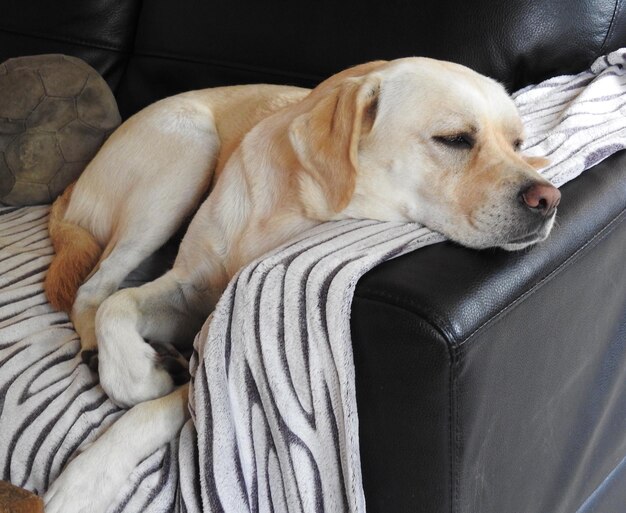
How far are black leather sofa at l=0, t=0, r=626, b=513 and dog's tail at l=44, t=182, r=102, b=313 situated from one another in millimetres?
593

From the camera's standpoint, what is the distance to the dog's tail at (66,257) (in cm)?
150

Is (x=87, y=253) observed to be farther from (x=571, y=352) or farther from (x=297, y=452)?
(x=571, y=352)

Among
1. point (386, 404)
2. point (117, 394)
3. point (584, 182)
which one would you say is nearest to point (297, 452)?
point (386, 404)

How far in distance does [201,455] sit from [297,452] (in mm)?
147

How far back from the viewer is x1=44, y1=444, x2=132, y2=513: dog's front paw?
3.45ft

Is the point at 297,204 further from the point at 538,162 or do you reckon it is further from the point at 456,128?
the point at 538,162

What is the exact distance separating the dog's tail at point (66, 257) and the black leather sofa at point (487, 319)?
23.4 inches

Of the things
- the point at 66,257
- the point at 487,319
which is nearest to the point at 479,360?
the point at 487,319

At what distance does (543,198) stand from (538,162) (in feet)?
0.66

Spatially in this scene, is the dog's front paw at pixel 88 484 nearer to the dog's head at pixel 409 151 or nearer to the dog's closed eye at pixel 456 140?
the dog's head at pixel 409 151

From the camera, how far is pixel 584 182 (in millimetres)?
1211

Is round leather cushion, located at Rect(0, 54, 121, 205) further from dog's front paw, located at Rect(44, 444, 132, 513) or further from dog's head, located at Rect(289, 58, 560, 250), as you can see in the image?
dog's front paw, located at Rect(44, 444, 132, 513)

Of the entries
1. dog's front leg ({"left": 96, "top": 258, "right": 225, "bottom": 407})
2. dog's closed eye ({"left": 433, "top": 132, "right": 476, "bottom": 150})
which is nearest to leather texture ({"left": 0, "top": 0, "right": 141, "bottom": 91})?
dog's front leg ({"left": 96, "top": 258, "right": 225, "bottom": 407})

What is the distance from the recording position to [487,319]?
882 millimetres
